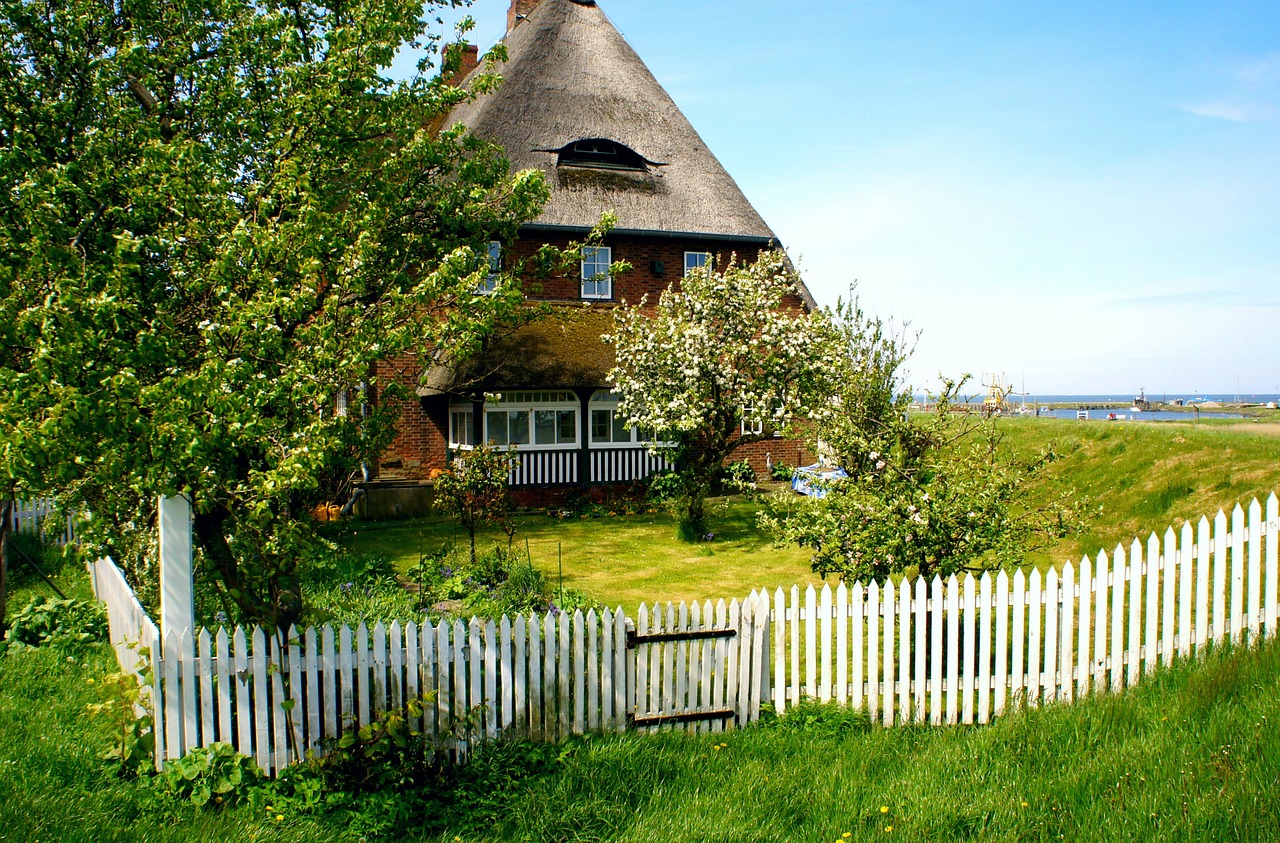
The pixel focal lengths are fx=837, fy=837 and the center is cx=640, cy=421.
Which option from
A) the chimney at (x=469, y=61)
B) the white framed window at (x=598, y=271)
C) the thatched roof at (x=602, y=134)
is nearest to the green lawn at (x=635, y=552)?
the white framed window at (x=598, y=271)

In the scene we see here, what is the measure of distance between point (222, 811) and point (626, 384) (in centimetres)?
1216

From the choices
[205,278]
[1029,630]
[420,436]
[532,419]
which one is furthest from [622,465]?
[205,278]

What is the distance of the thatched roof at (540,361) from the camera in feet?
59.4

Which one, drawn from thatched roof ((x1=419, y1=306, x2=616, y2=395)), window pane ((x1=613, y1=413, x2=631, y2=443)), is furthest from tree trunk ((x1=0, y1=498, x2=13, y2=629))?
window pane ((x1=613, y1=413, x2=631, y2=443))

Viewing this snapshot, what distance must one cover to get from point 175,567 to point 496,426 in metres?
14.2

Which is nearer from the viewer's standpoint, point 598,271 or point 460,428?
point 460,428

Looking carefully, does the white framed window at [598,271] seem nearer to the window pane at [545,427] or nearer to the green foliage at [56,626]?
the window pane at [545,427]

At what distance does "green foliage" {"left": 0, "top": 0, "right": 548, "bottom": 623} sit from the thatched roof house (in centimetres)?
735

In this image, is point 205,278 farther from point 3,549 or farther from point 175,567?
point 3,549

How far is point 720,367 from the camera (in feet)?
A: 48.3

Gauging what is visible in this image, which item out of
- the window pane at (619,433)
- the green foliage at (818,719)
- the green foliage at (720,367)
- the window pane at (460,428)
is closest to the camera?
the green foliage at (818,719)

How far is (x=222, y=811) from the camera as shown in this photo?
189 inches

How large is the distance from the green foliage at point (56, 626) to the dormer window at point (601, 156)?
1617 cm

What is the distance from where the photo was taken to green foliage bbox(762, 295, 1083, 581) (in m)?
6.96
